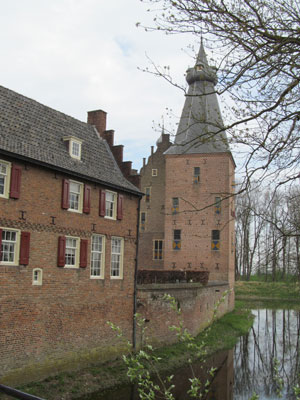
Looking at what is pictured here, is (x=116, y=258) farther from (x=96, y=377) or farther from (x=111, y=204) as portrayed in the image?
(x=96, y=377)

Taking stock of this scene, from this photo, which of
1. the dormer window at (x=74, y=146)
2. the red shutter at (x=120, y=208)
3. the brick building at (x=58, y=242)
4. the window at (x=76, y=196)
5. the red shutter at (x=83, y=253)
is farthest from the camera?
the red shutter at (x=120, y=208)

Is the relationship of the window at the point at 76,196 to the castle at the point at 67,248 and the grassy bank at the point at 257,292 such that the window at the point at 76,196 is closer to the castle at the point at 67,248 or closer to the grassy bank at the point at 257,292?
the castle at the point at 67,248

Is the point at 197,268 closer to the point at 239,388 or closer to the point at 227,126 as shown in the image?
the point at 239,388

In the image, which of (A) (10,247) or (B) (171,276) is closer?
(A) (10,247)

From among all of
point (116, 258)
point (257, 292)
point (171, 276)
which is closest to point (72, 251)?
point (116, 258)

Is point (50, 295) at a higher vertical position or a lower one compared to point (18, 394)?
lower

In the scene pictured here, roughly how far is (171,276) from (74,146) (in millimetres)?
11618

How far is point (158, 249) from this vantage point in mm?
32094

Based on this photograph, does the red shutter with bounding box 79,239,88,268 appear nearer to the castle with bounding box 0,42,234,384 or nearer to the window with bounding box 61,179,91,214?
the castle with bounding box 0,42,234,384

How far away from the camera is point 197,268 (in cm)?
2972

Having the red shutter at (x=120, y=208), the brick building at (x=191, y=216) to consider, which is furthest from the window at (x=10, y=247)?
the brick building at (x=191, y=216)

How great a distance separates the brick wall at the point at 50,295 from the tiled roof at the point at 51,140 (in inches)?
20.5

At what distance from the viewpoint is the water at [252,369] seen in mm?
13484

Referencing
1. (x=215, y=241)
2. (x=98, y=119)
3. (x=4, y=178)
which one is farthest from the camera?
(x=215, y=241)
